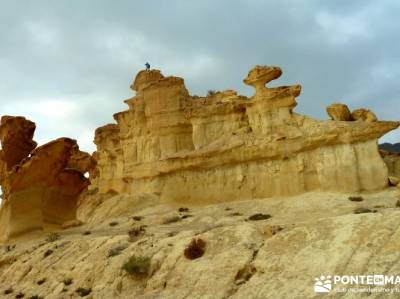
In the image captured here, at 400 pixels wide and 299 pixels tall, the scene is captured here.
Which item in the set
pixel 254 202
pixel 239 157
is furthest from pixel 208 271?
pixel 239 157

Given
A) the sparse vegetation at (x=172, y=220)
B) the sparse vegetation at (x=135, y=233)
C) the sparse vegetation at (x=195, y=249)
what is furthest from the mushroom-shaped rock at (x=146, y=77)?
the sparse vegetation at (x=195, y=249)

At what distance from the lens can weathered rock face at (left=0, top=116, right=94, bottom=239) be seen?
31.2 meters

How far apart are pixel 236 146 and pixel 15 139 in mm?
14577

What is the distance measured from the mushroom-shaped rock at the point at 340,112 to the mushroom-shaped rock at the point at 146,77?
13.3 meters

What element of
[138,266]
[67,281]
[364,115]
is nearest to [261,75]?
[364,115]

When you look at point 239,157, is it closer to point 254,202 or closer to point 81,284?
point 254,202

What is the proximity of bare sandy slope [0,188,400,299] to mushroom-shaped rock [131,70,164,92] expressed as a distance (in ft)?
36.0

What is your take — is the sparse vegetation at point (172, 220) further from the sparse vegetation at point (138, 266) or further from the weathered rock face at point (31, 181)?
the weathered rock face at point (31, 181)

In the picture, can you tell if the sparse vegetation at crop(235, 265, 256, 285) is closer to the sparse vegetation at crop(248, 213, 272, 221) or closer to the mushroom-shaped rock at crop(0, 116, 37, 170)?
the sparse vegetation at crop(248, 213, 272, 221)

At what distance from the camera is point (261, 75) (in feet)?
96.4

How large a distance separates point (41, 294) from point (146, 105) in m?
16.8

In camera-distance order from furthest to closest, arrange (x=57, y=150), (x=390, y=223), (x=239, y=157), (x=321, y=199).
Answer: (x=57, y=150) < (x=239, y=157) < (x=321, y=199) < (x=390, y=223)

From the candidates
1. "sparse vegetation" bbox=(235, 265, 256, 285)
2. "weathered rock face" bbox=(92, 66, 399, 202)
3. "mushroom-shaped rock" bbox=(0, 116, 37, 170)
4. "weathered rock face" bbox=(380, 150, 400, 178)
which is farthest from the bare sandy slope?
"mushroom-shaped rock" bbox=(0, 116, 37, 170)

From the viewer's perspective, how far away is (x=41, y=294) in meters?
22.1
